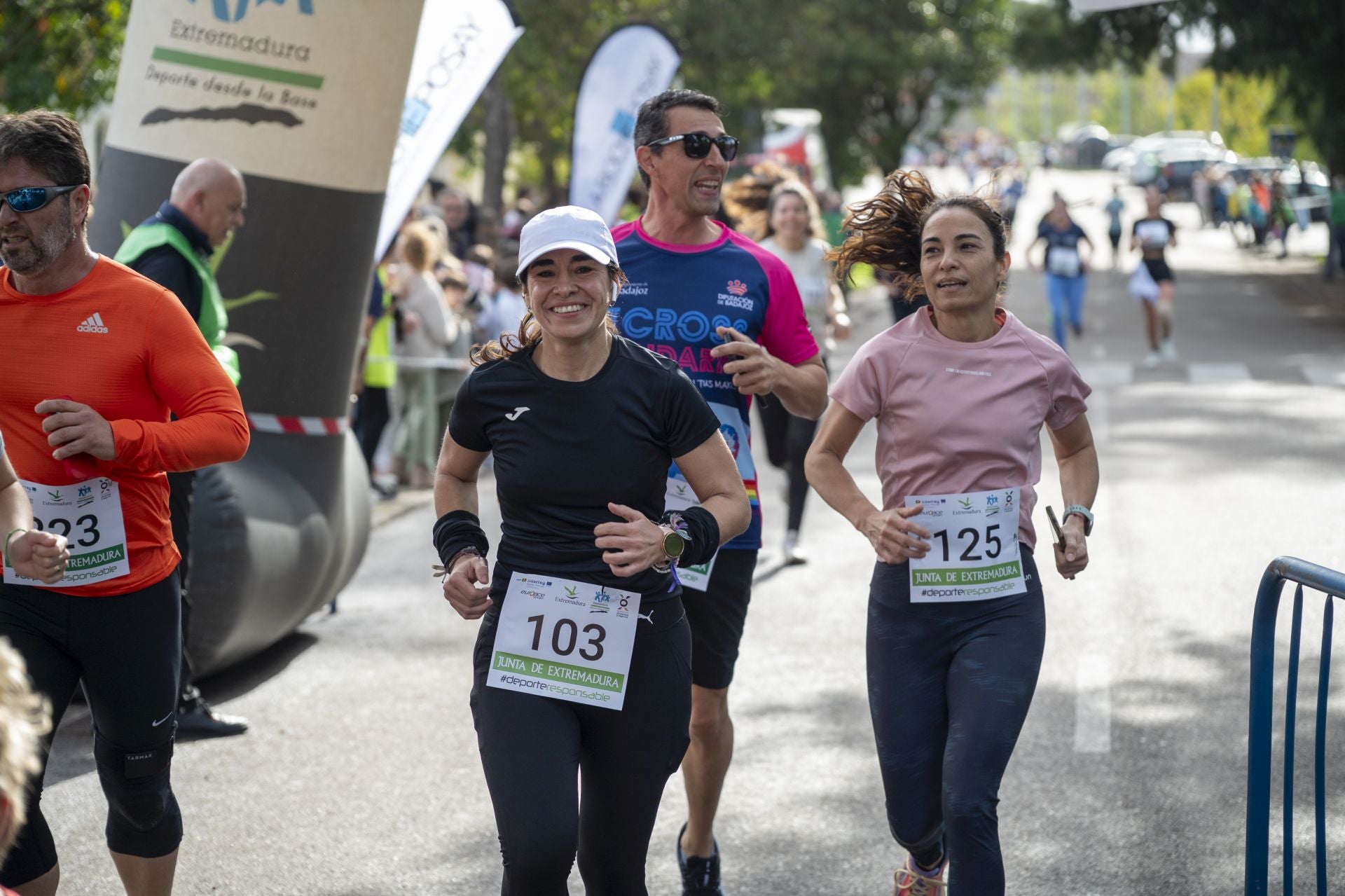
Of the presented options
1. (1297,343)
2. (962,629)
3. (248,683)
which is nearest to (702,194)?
(962,629)

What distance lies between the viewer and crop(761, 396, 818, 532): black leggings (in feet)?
32.0

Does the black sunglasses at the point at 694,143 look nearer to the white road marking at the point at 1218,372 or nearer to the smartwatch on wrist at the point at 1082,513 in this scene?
the smartwatch on wrist at the point at 1082,513

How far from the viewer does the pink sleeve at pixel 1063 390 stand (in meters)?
4.25

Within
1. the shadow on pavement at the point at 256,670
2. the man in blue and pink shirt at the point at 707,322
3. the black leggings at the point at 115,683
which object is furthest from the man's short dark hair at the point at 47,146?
the shadow on pavement at the point at 256,670

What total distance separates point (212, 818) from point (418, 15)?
12.0 feet

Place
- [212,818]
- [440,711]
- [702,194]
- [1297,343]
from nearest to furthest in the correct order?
[702,194], [212,818], [440,711], [1297,343]

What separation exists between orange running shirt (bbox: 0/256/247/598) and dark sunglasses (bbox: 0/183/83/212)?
22cm

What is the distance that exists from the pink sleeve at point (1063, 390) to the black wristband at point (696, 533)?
42.1 inches

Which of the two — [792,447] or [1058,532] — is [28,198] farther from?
[792,447]

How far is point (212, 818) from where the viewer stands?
5.78m

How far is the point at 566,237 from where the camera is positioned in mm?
3600

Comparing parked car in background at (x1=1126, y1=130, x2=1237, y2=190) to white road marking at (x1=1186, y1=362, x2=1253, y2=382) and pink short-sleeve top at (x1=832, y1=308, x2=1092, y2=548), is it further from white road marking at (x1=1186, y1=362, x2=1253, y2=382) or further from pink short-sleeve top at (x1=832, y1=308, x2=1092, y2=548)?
pink short-sleeve top at (x1=832, y1=308, x2=1092, y2=548)

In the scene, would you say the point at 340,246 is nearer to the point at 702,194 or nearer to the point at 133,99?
the point at 133,99

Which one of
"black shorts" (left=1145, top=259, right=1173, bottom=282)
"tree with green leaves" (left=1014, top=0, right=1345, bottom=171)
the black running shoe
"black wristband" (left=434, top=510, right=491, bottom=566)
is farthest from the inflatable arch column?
"tree with green leaves" (left=1014, top=0, right=1345, bottom=171)
